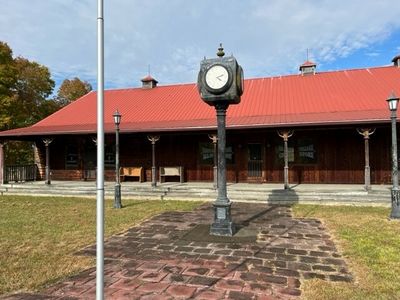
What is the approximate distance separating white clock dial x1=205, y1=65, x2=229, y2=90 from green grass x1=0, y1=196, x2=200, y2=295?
12.2 feet

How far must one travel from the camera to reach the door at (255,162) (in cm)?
1470

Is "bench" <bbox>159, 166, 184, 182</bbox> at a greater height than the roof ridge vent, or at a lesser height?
lesser

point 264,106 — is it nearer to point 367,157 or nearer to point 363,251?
point 367,157

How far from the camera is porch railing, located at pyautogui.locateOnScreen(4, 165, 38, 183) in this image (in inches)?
631

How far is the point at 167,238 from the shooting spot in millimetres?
6438

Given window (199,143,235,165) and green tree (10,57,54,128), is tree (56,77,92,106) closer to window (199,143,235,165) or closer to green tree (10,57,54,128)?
green tree (10,57,54,128)

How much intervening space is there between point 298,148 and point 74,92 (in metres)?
29.3

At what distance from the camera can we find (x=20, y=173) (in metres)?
16.7

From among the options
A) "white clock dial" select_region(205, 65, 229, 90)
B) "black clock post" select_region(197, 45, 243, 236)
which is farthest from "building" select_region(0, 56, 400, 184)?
"white clock dial" select_region(205, 65, 229, 90)

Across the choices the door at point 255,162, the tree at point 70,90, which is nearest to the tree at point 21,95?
the tree at point 70,90

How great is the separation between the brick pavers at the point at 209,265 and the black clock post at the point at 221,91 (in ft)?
1.91

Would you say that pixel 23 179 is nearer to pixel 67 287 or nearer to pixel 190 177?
A: pixel 190 177

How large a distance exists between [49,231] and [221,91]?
15.7ft

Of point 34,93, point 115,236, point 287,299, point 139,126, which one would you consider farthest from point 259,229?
point 34,93
